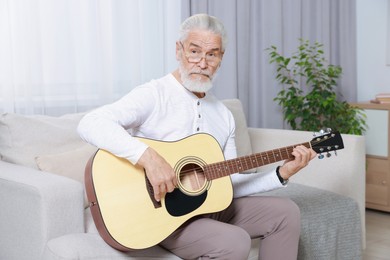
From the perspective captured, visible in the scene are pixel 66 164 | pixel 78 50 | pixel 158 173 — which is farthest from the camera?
pixel 78 50

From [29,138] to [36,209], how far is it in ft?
1.65

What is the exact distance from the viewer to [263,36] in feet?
12.7

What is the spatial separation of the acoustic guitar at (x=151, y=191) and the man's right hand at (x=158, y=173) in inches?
1.8

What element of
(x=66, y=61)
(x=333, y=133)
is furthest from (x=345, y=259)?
(x=66, y=61)

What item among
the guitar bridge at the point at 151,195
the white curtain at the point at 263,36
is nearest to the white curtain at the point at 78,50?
the white curtain at the point at 263,36

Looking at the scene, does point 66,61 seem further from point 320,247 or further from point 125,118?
point 320,247

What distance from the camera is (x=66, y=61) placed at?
2.98m

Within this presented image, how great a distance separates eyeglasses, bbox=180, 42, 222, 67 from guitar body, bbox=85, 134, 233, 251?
0.30 meters

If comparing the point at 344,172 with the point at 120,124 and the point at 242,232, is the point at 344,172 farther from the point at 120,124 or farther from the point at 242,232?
the point at 120,124

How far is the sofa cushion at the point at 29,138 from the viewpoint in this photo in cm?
241

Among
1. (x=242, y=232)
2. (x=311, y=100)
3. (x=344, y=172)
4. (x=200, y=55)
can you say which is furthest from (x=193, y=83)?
(x=311, y=100)

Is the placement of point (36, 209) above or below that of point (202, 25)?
below

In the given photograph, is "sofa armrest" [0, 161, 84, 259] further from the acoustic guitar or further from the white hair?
the white hair

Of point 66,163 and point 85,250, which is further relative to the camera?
point 66,163
